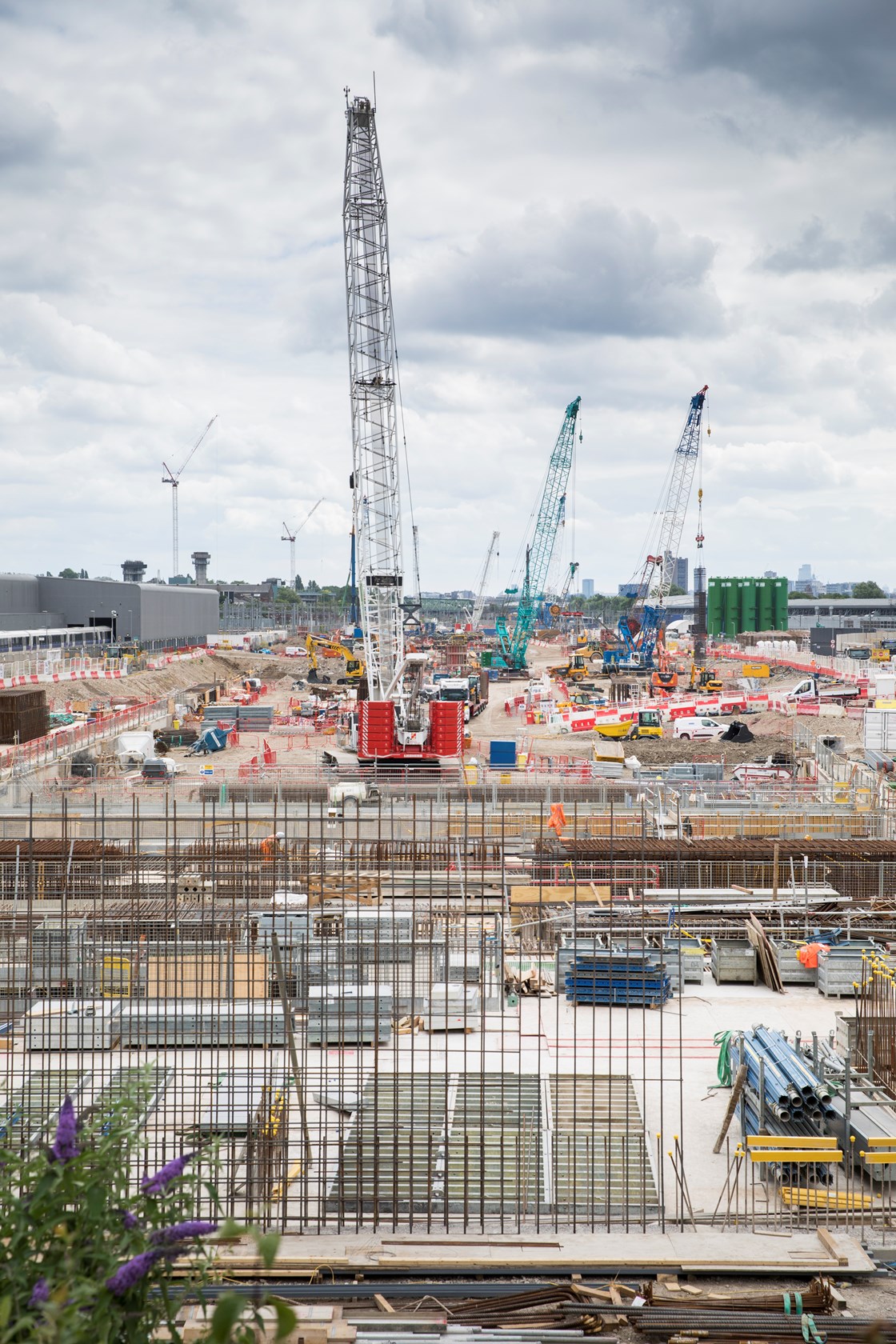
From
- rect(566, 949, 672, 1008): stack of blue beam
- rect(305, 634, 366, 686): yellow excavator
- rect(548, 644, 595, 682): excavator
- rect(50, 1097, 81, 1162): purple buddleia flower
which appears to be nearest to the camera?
rect(50, 1097, 81, 1162): purple buddleia flower

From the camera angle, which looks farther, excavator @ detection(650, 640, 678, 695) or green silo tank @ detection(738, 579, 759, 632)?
green silo tank @ detection(738, 579, 759, 632)

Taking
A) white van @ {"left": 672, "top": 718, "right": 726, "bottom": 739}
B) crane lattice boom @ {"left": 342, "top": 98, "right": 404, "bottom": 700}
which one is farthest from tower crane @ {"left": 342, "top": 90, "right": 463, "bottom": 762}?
white van @ {"left": 672, "top": 718, "right": 726, "bottom": 739}

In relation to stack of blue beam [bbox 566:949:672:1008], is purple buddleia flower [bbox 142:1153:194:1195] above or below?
above

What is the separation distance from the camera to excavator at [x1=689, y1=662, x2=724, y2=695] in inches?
2896

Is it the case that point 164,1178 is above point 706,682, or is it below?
above

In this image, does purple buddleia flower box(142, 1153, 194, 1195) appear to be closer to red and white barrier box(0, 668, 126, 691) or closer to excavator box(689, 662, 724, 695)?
red and white barrier box(0, 668, 126, 691)

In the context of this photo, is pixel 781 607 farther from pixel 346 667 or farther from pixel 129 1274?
pixel 129 1274

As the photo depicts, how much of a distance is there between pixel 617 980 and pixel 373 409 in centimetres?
3190

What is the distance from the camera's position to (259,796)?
108ft

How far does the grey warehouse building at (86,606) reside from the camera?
3625 inches

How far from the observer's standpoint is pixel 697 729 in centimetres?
5334

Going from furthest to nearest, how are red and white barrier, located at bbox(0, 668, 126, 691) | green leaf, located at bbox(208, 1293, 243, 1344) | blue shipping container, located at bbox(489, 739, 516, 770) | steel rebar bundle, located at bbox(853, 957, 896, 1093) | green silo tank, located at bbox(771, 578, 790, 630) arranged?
green silo tank, located at bbox(771, 578, 790, 630) → red and white barrier, located at bbox(0, 668, 126, 691) → blue shipping container, located at bbox(489, 739, 516, 770) → steel rebar bundle, located at bbox(853, 957, 896, 1093) → green leaf, located at bbox(208, 1293, 243, 1344)

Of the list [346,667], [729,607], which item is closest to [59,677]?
[346,667]

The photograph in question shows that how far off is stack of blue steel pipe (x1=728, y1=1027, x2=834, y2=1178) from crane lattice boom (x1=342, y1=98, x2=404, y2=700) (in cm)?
3235
